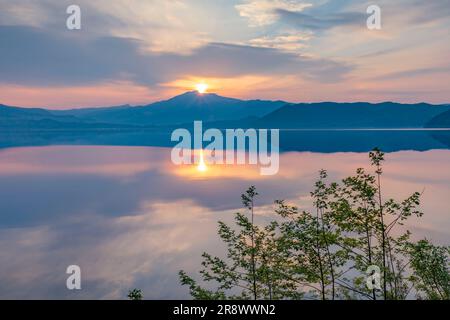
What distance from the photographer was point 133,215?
6069 centimetres

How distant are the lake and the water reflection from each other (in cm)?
15

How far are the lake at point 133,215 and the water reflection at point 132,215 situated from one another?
149 millimetres

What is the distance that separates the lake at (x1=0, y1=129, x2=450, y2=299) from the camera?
3559 cm

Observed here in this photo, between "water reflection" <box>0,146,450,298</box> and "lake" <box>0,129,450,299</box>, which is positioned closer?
"lake" <box>0,129,450,299</box>

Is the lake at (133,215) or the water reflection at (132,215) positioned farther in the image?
the water reflection at (132,215)

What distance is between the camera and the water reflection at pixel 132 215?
117 ft

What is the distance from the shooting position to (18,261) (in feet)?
129

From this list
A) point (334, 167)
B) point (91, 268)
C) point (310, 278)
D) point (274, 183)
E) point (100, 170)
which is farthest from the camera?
point (100, 170)

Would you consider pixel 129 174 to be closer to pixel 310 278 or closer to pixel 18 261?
pixel 18 261

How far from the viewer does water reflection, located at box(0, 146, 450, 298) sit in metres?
35.8

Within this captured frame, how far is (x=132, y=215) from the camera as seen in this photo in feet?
199

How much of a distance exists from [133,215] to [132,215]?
7.6 inches
